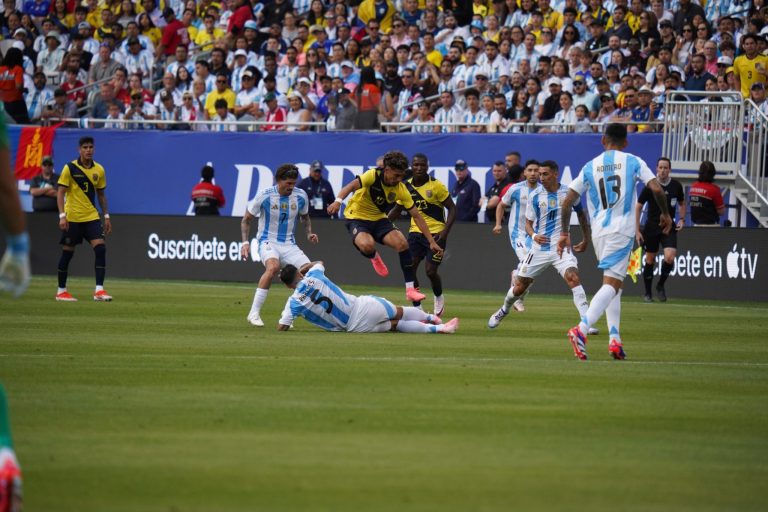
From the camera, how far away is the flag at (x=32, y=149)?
33344 millimetres

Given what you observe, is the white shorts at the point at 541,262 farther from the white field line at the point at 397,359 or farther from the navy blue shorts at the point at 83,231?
the navy blue shorts at the point at 83,231

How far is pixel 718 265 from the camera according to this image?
25688mm

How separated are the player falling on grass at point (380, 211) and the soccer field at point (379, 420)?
9.25 feet

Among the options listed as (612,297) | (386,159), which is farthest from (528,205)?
(612,297)

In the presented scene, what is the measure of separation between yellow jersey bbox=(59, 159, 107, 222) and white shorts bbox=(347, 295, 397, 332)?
7993 millimetres

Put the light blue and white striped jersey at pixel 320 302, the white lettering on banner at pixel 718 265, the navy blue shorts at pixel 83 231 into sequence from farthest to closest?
1. the white lettering on banner at pixel 718 265
2. the navy blue shorts at pixel 83 231
3. the light blue and white striped jersey at pixel 320 302

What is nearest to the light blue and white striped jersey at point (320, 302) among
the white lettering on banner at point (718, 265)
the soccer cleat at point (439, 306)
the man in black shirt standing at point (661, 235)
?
the soccer cleat at point (439, 306)

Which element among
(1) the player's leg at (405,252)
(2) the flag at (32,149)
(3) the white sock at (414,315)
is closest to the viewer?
(3) the white sock at (414,315)

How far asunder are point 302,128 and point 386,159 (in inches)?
502

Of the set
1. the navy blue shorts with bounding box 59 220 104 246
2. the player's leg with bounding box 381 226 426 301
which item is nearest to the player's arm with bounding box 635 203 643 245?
the player's leg with bounding box 381 226 426 301

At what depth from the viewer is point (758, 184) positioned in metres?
26.8

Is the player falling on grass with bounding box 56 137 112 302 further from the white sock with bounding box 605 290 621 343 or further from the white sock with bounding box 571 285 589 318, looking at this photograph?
the white sock with bounding box 605 290 621 343

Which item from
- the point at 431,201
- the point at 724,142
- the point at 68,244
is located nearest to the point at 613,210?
the point at 431,201

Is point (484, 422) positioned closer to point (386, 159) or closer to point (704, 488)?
point (704, 488)
